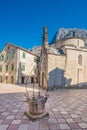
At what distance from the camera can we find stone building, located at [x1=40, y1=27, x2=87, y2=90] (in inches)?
637

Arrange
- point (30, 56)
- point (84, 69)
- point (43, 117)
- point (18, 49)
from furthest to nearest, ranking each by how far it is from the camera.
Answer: point (30, 56) < point (18, 49) < point (84, 69) < point (43, 117)

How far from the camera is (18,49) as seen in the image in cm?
2677

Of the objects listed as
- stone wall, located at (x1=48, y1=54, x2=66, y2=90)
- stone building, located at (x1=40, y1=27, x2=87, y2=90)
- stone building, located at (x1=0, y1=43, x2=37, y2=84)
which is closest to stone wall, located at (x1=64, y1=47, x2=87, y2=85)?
stone building, located at (x1=40, y1=27, x2=87, y2=90)

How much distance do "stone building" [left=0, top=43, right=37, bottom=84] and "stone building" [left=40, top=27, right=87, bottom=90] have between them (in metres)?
10.0

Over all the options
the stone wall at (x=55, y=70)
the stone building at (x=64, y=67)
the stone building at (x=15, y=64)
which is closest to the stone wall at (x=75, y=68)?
the stone building at (x=64, y=67)

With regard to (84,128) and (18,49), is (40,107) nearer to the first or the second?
(84,128)

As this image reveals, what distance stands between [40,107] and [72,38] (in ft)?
58.3

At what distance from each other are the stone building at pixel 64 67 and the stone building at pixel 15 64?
10.0m

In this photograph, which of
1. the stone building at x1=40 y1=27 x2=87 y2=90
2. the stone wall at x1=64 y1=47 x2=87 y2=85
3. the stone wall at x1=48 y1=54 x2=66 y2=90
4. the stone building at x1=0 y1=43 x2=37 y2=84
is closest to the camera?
the stone wall at x1=48 y1=54 x2=66 y2=90

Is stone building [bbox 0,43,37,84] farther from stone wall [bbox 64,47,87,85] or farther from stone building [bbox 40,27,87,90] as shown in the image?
stone wall [bbox 64,47,87,85]

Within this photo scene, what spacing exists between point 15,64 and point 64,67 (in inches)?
521

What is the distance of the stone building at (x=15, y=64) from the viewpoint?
87.2 feet

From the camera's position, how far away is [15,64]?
26688 mm

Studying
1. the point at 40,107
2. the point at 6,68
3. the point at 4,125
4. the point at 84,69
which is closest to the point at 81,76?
the point at 84,69
